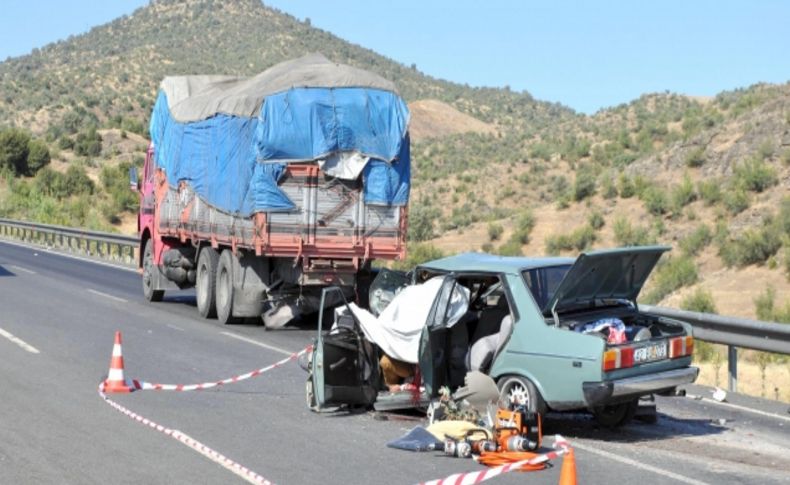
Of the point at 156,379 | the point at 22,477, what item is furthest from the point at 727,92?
the point at 22,477

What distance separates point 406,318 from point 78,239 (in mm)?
33278

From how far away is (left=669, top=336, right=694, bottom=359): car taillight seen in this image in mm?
10188

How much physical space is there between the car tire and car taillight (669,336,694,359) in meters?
1.24

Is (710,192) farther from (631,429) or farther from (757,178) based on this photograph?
(631,429)

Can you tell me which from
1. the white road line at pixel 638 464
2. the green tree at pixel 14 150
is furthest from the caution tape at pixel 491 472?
the green tree at pixel 14 150

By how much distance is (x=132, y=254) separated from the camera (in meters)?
36.0

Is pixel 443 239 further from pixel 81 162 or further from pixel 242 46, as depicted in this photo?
pixel 242 46

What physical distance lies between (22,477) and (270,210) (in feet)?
30.1

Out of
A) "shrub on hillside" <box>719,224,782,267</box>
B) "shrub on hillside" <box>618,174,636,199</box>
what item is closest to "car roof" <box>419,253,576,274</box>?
"shrub on hillside" <box>719,224,782,267</box>

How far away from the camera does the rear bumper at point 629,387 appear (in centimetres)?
A: 941

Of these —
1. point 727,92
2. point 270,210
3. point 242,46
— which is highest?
point 242,46

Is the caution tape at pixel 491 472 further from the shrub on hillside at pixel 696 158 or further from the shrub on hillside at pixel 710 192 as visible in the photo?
the shrub on hillside at pixel 696 158

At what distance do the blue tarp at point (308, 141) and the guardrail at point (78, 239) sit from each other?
15.9 metres

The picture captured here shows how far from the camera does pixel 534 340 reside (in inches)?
388
